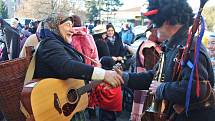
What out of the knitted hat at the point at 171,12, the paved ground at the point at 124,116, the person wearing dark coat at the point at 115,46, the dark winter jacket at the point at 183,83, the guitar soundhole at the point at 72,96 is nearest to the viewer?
the dark winter jacket at the point at 183,83

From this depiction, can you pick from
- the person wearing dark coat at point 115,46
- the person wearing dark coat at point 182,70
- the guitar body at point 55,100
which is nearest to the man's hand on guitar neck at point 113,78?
the guitar body at point 55,100

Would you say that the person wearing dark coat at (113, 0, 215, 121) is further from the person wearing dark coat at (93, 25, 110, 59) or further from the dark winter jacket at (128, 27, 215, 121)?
the person wearing dark coat at (93, 25, 110, 59)

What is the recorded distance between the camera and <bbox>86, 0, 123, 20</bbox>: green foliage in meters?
46.9

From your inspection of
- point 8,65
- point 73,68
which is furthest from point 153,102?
point 8,65

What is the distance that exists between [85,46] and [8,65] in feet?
9.00

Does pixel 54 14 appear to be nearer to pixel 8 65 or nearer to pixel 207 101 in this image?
pixel 8 65

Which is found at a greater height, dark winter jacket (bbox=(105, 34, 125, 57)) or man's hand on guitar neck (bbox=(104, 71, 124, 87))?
man's hand on guitar neck (bbox=(104, 71, 124, 87))

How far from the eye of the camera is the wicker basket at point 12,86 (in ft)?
10.8

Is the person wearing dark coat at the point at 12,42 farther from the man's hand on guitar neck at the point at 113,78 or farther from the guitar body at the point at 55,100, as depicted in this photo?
the man's hand on guitar neck at the point at 113,78

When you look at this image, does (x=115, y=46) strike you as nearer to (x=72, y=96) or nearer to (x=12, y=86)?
(x=72, y=96)

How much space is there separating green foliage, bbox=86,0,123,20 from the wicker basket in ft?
134

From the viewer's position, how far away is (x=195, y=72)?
101 inches

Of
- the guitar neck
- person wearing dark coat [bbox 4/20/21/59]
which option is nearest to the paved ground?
person wearing dark coat [bbox 4/20/21/59]

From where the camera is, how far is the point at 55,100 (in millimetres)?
3297
